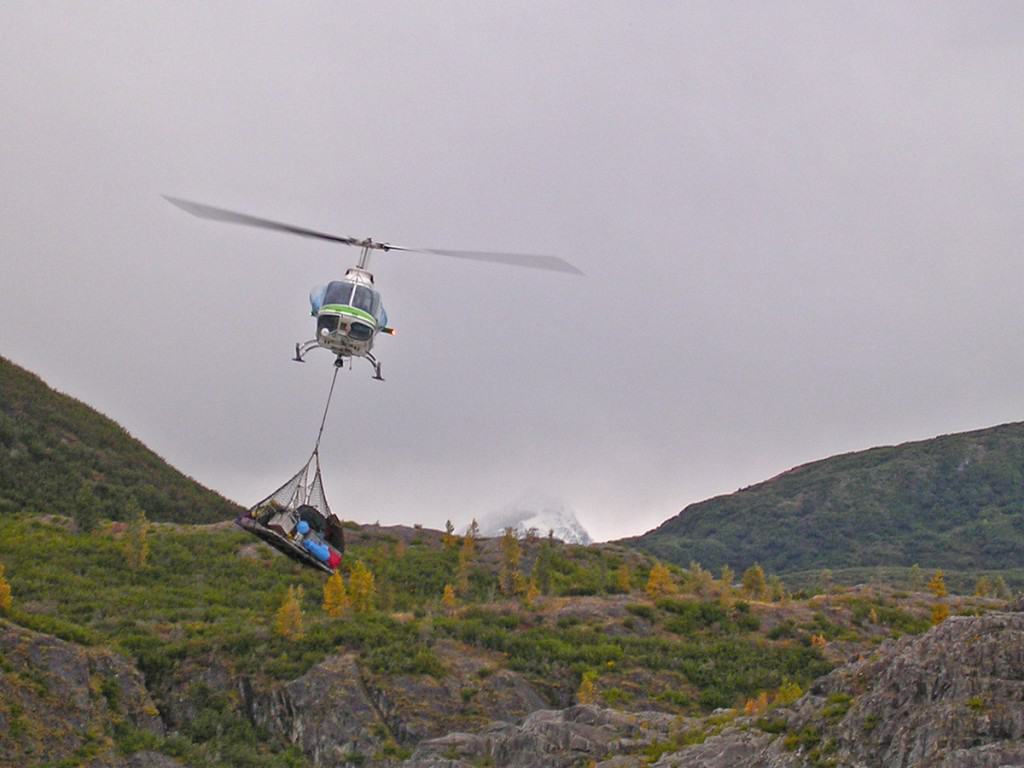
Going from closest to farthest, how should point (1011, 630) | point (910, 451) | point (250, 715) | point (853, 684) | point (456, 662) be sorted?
point (1011, 630)
point (853, 684)
point (250, 715)
point (456, 662)
point (910, 451)

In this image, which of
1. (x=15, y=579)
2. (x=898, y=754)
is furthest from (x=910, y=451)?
(x=898, y=754)

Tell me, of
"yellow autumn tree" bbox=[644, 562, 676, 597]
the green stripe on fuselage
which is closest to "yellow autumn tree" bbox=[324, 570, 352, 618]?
"yellow autumn tree" bbox=[644, 562, 676, 597]

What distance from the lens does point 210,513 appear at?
9394cm

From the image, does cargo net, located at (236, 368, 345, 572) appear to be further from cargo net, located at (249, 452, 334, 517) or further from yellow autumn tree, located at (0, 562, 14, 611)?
yellow autumn tree, located at (0, 562, 14, 611)

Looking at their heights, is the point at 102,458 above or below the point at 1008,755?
above

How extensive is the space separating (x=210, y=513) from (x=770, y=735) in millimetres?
66355

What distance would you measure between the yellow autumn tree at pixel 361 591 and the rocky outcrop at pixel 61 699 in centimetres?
1230

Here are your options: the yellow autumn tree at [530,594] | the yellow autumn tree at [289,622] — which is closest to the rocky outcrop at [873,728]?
the yellow autumn tree at [289,622]

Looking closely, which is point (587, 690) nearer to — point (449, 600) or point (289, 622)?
point (289, 622)

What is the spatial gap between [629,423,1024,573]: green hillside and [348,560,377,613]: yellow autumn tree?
9161cm

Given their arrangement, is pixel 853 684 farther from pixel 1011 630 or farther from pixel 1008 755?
pixel 1008 755

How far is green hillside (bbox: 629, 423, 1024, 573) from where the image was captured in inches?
5787

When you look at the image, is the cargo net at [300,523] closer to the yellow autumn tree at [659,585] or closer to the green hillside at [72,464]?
the yellow autumn tree at [659,585]

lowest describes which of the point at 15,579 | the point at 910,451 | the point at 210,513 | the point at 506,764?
the point at 506,764
